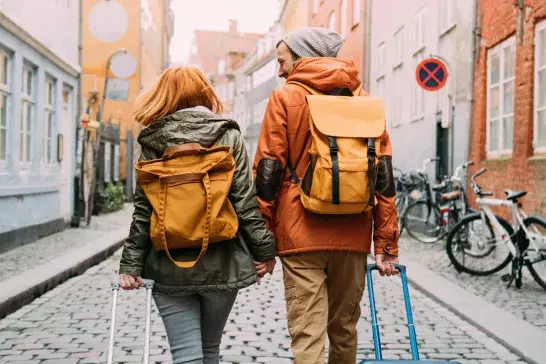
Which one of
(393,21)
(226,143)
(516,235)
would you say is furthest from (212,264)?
(393,21)

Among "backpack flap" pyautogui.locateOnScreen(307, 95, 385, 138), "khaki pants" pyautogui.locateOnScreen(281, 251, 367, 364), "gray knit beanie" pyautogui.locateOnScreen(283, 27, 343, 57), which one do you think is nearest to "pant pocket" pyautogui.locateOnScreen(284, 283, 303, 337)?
"khaki pants" pyautogui.locateOnScreen(281, 251, 367, 364)

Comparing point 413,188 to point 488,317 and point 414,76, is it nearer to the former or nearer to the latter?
point 414,76

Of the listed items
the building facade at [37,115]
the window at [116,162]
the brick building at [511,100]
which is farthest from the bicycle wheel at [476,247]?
the window at [116,162]

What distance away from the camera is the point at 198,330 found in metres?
2.67

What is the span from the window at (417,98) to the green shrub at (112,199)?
7962 millimetres

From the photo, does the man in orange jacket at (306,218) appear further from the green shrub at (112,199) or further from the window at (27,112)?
the green shrub at (112,199)

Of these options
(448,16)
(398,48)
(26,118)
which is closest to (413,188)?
(448,16)

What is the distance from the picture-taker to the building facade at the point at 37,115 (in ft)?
34.9

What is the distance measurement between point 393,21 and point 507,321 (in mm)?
13449

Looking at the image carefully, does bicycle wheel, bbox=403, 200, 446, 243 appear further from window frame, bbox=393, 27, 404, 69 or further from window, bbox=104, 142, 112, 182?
window, bbox=104, 142, 112, 182

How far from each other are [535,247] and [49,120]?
9.48m

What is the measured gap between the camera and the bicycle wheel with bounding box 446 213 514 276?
7762mm

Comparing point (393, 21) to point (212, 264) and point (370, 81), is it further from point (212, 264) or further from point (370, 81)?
point (212, 264)

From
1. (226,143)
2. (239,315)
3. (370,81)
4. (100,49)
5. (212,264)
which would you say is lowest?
(239,315)
